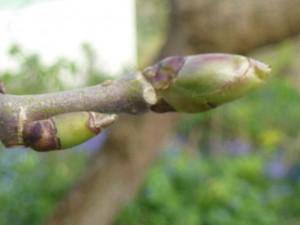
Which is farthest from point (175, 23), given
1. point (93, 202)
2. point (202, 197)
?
point (202, 197)

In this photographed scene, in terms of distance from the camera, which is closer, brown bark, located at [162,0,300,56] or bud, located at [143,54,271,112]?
bud, located at [143,54,271,112]

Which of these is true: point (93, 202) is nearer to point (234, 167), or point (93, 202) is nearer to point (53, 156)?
point (53, 156)

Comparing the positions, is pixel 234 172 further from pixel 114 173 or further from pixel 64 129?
pixel 64 129

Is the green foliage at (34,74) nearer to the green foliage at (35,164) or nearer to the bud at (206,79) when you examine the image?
the green foliage at (35,164)

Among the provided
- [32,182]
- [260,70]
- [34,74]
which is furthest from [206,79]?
[32,182]

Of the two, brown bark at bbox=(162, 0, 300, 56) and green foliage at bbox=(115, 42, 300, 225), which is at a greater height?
brown bark at bbox=(162, 0, 300, 56)

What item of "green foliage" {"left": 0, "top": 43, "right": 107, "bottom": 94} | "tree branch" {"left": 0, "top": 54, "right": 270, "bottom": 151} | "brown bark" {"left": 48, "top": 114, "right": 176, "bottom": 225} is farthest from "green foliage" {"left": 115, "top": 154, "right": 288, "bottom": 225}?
"tree branch" {"left": 0, "top": 54, "right": 270, "bottom": 151}

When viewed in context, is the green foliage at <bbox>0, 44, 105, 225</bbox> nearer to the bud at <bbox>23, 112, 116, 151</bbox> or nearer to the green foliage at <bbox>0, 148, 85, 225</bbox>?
the green foliage at <bbox>0, 148, 85, 225</bbox>
